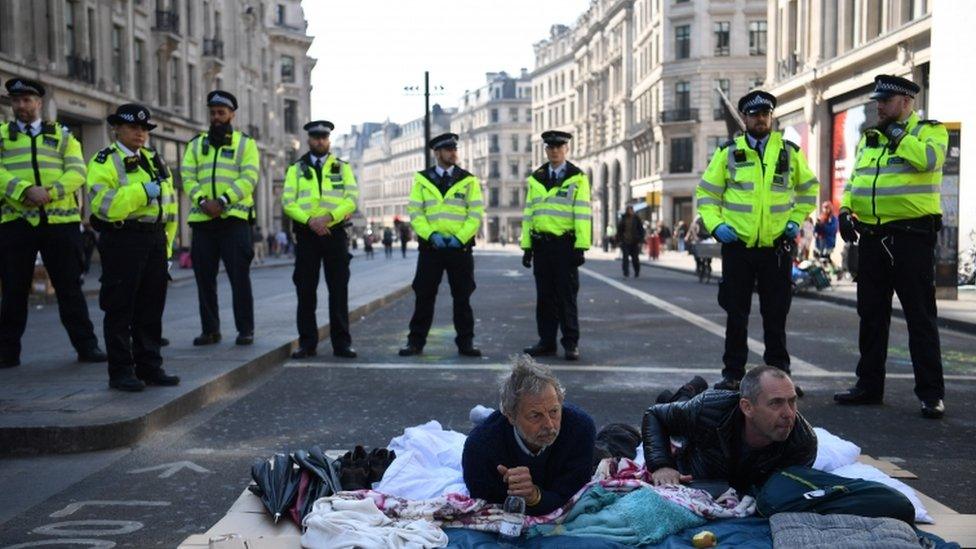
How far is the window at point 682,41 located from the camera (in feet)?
208

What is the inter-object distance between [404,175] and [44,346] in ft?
534

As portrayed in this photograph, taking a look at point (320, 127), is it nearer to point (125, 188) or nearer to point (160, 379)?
point (125, 188)

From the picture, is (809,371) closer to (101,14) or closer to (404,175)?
(101,14)

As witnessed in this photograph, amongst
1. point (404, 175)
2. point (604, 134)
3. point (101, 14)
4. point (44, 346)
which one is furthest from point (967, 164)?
point (404, 175)

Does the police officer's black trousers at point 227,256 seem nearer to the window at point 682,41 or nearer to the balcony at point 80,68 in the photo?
the balcony at point 80,68

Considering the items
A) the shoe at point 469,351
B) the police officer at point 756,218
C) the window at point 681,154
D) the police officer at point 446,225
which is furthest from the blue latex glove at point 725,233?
the window at point 681,154

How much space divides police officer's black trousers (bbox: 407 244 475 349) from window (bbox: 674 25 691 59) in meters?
57.2

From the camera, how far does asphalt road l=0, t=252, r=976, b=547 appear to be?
4.55 m

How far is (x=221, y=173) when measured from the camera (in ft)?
30.3

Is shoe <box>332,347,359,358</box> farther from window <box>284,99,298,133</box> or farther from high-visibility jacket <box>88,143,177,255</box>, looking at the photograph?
window <box>284,99,298,133</box>

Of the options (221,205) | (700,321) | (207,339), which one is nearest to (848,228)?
(221,205)

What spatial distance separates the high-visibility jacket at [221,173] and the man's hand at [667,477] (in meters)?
5.98

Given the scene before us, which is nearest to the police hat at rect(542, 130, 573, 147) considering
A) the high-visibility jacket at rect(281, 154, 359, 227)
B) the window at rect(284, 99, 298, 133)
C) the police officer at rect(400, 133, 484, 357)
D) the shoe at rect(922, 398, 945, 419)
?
the police officer at rect(400, 133, 484, 357)

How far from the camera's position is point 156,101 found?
38625 mm
